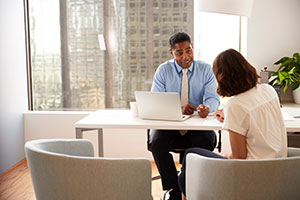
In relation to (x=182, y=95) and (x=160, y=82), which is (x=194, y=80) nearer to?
(x=182, y=95)

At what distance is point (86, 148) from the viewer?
1983mm

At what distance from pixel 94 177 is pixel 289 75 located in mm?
2319

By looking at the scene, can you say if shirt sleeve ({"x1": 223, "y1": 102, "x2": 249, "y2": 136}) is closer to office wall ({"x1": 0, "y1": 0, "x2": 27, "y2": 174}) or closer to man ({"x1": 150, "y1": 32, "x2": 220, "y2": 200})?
man ({"x1": 150, "y1": 32, "x2": 220, "y2": 200})

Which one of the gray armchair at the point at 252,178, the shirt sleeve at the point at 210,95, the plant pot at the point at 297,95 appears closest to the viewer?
the gray armchair at the point at 252,178

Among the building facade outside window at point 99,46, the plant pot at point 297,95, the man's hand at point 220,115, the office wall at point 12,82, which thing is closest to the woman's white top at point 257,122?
the man's hand at point 220,115

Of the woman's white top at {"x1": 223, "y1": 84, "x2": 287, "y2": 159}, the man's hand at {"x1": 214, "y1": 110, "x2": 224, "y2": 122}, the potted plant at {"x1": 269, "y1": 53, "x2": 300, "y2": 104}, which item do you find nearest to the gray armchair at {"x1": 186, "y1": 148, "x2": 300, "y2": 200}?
the woman's white top at {"x1": 223, "y1": 84, "x2": 287, "y2": 159}

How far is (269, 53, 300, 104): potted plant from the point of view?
3.26 m

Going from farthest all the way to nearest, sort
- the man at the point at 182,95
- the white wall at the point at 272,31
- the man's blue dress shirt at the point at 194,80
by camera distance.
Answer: the white wall at the point at 272,31 < the man's blue dress shirt at the point at 194,80 < the man at the point at 182,95

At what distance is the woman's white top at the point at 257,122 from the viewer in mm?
1712

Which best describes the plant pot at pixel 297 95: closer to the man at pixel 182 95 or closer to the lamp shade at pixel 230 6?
the man at pixel 182 95

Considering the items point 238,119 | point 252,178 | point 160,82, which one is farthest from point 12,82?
point 252,178

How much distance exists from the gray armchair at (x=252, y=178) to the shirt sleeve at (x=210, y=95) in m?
1.28

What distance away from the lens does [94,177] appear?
1508 mm

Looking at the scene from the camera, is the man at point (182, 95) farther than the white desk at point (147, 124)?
Yes
